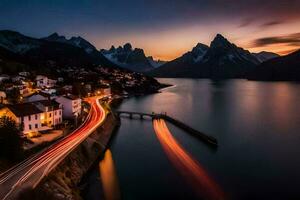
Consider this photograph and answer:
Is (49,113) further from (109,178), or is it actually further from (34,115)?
(109,178)

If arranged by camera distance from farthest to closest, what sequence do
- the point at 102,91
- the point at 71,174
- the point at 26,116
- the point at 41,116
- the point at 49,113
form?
the point at 102,91, the point at 49,113, the point at 41,116, the point at 26,116, the point at 71,174

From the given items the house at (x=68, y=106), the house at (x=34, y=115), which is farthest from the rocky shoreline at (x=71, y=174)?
the house at (x=68, y=106)

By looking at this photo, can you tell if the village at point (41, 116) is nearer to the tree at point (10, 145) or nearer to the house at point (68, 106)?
the house at point (68, 106)

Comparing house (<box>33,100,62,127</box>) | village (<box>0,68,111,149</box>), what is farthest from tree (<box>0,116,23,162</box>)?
house (<box>33,100,62,127</box>)

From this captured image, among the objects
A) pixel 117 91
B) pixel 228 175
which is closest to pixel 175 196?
pixel 228 175

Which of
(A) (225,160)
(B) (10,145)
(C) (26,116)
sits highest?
(C) (26,116)

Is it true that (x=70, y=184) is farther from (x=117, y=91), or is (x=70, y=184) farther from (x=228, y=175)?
(x=117, y=91)

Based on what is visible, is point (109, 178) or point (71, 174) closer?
point (71, 174)

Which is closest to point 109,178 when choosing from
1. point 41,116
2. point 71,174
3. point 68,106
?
point 71,174
